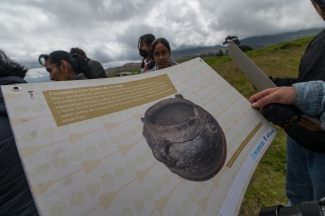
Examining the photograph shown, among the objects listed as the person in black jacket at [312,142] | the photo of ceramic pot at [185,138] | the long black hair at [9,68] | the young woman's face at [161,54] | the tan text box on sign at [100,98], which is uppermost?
the long black hair at [9,68]

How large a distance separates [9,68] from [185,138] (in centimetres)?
107

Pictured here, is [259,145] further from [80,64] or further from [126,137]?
[80,64]

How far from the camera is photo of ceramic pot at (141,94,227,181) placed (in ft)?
2.07

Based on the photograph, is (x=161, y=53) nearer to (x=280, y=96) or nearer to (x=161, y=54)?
(x=161, y=54)

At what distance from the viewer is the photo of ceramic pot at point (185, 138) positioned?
632mm

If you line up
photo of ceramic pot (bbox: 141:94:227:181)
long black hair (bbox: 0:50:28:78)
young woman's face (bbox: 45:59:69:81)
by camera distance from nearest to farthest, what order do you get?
photo of ceramic pot (bbox: 141:94:227:181), long black hair (bbox: 0:50:28:78), young woman's face (bbox: 45:59:69:81)

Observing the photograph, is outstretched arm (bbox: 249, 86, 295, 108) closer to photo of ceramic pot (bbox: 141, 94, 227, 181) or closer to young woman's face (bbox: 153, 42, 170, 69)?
photo of ceramic pot (bbox: 141, 94, 227, 181)

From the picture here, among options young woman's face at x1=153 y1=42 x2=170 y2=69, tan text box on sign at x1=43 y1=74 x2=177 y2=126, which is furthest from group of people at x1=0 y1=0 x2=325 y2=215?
young woman's face at x1=153 y1=42 x2=170 y2=69

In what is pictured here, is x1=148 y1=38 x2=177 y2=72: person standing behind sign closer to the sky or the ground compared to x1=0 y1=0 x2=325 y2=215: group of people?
closer to the sky

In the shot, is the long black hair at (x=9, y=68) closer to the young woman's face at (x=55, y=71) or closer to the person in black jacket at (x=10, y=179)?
the young woman's face at (x=55, y=71)

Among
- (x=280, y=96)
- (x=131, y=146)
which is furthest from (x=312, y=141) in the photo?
(x=131, y=146)

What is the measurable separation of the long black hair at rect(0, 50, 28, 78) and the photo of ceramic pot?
89 cm

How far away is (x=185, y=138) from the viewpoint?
694 mm

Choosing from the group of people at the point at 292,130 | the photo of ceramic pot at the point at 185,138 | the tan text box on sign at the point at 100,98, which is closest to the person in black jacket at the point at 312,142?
the group of people at the point at 292,130
